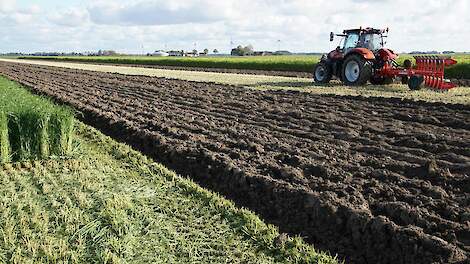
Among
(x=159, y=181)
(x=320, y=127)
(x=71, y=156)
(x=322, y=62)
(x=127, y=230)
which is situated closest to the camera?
(x=127, y=230)

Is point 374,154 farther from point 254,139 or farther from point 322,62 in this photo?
point 322,62

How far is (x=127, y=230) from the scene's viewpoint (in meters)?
5.07

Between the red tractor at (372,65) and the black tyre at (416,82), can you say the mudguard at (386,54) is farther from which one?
the black tyre at (416,82)

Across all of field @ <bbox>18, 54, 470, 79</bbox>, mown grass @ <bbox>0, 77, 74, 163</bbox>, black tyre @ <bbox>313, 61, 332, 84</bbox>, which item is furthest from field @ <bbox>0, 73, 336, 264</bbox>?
field @ <bbox>18, 54, 470, 79</bbox>

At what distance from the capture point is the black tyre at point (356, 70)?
17500 millimetres

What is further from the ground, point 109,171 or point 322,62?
point 322,62

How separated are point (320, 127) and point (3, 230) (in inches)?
252

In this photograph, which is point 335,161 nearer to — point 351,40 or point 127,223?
point 127,223

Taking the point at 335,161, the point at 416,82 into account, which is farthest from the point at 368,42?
the point at 335,161

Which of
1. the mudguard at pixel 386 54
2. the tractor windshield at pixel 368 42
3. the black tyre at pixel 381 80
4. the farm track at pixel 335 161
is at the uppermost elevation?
the tractor windshield at pixel 368 42

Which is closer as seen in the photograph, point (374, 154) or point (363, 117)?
point (374, 154)

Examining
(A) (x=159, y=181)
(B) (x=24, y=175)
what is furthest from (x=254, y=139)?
(B) (x=24, y=175)

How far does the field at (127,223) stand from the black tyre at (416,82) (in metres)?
10.9

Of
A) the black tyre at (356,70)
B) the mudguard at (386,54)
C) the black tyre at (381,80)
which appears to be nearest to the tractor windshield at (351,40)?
the black tyre at (356,70)
